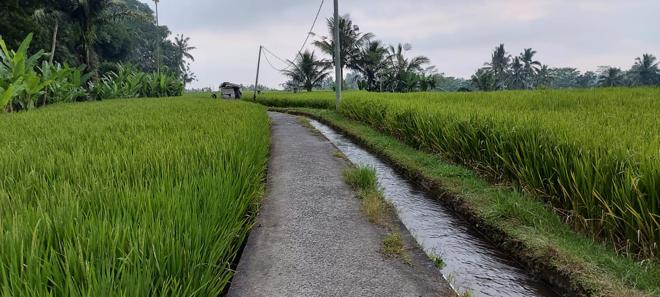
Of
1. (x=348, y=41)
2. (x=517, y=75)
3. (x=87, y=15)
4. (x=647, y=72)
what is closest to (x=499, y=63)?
(x=517, y=75)

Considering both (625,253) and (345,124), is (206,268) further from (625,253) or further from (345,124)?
(345,124)

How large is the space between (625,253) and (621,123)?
7.14 ft

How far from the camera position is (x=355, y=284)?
2410mm

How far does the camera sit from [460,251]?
10.4ft

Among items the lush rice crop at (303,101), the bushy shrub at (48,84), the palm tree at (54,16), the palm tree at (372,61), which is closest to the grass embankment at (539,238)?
the bushy shrub at (48,84)

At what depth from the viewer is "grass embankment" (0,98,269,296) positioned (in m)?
1.39

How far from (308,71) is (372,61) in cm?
573

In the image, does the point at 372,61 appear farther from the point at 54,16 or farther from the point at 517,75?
the point at 517,75

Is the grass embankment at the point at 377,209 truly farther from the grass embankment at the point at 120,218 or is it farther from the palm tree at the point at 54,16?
the palm tree at the point at 54,16

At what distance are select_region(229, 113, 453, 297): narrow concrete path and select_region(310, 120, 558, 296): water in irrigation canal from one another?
0.33 m

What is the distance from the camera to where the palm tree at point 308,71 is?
34031 mm

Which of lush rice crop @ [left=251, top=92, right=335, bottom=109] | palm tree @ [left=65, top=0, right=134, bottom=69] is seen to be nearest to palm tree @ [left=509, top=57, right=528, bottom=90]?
lush rice crop @ [left=251, top=92, right=335, bottom=109]

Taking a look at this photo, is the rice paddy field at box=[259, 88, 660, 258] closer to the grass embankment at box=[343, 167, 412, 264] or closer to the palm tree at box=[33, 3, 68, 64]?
the grass embankment at box=[343, 167, 412, 264]

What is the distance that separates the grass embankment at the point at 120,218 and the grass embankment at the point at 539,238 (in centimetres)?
208
